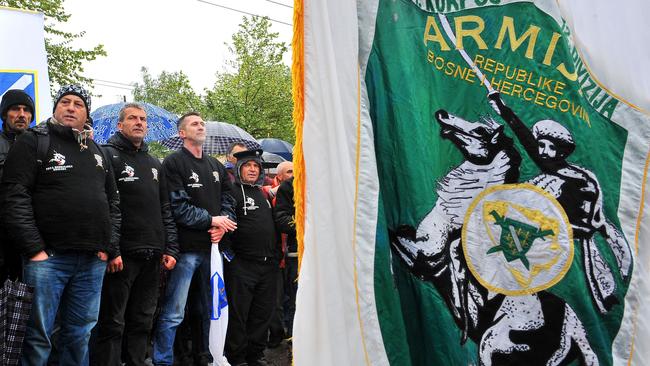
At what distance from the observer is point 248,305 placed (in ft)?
15.5

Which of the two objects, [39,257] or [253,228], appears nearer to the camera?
[39,257]

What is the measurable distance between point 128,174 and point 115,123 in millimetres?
4751

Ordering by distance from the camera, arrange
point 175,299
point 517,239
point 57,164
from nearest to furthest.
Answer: point 517,239
point 57,164
point 175,299

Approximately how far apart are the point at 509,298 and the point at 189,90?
20.4 meters

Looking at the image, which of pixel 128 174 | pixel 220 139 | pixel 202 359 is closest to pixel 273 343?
pixel 202 359

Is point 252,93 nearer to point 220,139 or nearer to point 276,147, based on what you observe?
point 276,147

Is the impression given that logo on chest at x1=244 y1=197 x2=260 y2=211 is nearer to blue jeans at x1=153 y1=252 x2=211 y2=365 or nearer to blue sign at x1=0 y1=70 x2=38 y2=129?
blue jeans at x1=153 y1=252 x2=211 y2=365

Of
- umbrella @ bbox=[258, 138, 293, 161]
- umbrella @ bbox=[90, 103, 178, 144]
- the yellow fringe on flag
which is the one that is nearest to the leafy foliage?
umbrella @ bbox=[258, 138, 293, 161]

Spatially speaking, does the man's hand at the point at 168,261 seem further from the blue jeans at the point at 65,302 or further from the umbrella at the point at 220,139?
the umbrella at the point at 220,139

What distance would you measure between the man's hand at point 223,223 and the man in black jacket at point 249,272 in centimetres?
16

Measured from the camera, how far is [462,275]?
1.78m

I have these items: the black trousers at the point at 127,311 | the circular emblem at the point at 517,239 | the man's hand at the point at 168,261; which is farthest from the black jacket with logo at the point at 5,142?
the circular emblem at the point at 517,239

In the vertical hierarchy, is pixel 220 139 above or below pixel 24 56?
below

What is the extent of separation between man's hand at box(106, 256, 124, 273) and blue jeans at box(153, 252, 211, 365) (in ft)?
2.19
